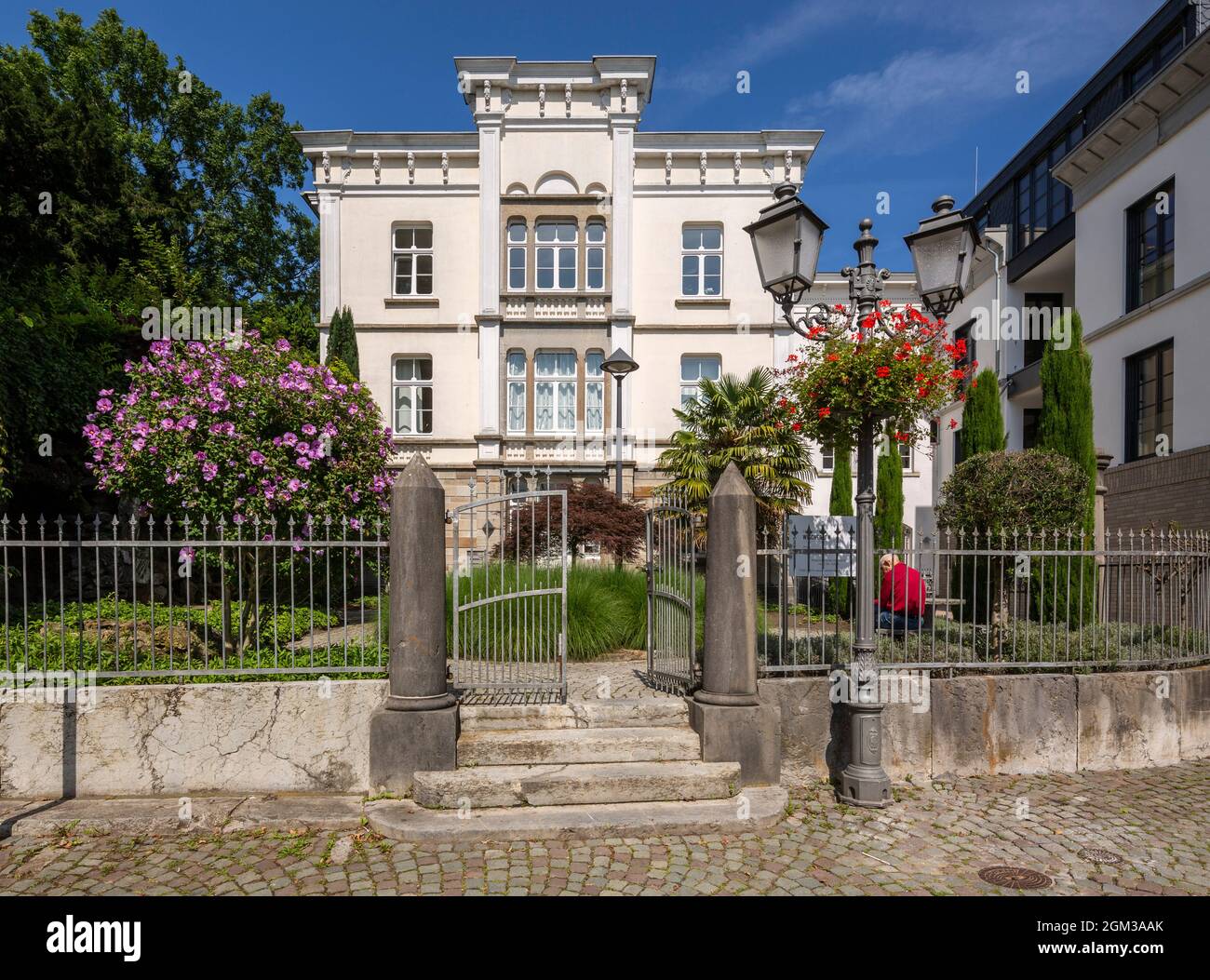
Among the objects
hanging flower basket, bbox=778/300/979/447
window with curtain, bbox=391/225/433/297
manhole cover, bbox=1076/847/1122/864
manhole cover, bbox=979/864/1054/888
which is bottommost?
manhole cover, bbox=1076/847/1122/864

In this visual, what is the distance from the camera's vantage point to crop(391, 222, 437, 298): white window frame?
64.3 ft

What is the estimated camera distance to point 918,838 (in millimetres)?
4816

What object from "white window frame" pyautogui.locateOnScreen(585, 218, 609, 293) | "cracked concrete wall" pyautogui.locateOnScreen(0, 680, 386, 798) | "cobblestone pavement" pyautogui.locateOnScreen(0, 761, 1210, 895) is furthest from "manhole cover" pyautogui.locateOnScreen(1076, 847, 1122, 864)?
"white window frame" pyautogui.locateOnScreen(585, 218, 609, 293)

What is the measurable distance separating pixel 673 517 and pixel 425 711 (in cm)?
277

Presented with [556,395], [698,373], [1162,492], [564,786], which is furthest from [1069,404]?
[556,395]

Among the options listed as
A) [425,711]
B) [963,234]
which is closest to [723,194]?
[963,234]

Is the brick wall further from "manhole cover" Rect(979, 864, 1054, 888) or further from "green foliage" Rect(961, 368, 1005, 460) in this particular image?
"manhole cover" Rect(979, 864, 1054, 888)

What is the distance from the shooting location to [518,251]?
19406mm

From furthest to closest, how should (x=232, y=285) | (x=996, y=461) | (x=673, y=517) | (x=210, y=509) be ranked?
(x=232, y=285), (x=996, y=461), (x=210, y=509), (x=673, y=517)

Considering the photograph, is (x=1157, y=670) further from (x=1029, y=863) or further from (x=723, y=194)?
(x=723, y=194)

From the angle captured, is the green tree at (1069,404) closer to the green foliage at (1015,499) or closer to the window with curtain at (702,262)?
the green foliage at (1015,499)

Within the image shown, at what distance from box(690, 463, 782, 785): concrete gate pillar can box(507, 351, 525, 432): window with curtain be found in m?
14.2

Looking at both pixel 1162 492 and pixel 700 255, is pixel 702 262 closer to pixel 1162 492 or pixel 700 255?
pixel 700 255

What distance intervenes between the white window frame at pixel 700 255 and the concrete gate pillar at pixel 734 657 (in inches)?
596
